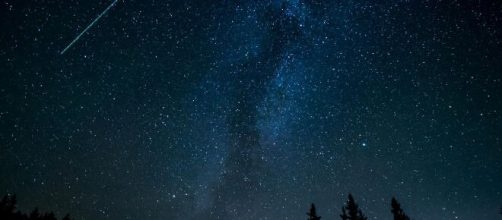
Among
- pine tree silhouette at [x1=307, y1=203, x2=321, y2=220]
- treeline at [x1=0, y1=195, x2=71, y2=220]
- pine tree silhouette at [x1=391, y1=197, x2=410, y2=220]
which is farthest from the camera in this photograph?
treeline at [x1=0, y1=195, x2=71, y2=220]

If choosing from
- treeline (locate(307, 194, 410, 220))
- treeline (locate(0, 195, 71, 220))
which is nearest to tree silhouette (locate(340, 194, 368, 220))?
treeline (locate(307, 194, 410, 220))

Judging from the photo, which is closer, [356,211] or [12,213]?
[356,211]

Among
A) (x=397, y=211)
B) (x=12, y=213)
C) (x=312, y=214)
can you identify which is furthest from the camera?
(x=12, y=213)

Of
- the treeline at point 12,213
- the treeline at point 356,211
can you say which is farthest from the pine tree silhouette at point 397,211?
the treeline at point 12,213

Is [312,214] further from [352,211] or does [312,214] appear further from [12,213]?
[12,213]

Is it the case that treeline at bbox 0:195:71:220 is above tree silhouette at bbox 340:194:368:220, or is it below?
above

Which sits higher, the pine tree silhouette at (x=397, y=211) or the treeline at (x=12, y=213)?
the treeline at (x=12, y=213)

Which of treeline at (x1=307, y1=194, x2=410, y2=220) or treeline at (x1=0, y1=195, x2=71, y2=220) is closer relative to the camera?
treeline at (x1=307, y1=194, x2=410, y2=220)

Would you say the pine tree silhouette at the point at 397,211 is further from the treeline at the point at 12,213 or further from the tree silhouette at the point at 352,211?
the treeline at the point at 12,213

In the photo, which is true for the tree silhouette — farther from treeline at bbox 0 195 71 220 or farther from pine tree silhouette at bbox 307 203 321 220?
treeline at bbox 0 195 71 220

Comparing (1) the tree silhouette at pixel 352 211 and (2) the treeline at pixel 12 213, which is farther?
(2) the treeline at pixel 12 213

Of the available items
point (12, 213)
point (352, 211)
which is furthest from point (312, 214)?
point (12, 213)

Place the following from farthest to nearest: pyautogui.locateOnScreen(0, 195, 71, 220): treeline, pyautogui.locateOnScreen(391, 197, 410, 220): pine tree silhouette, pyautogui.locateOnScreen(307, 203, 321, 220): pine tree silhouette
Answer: pyautogui.locateOnScreen(0, 195, 71, 220): treeline < pyautogui.locateOnScreen(307, 203, 321, 220): pine tree silhouette < pyautogui.locateOnScreen(391, 197, 410, 220): pine tree silhouette

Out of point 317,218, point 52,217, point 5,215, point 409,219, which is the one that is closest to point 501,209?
point 409,219
